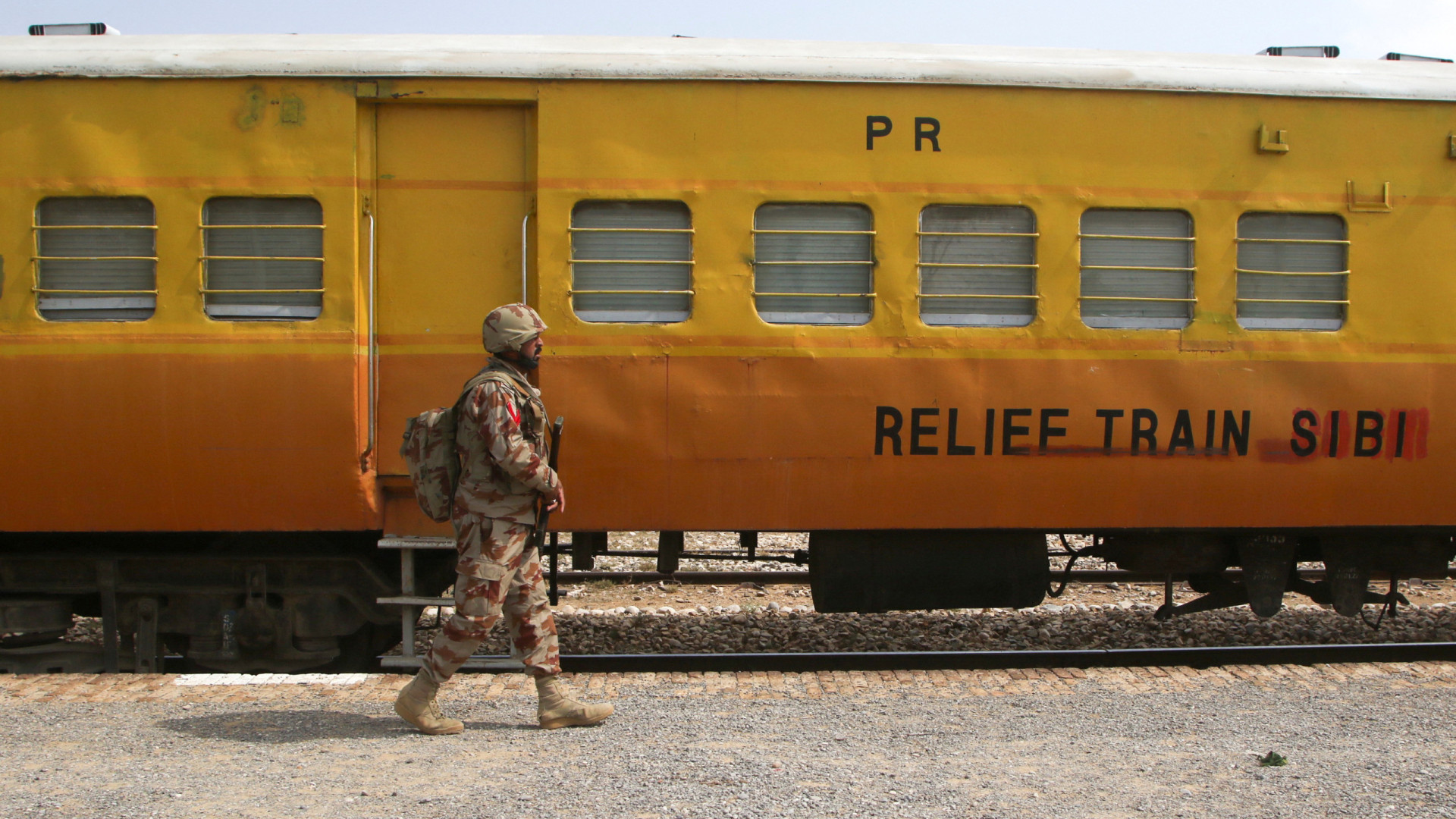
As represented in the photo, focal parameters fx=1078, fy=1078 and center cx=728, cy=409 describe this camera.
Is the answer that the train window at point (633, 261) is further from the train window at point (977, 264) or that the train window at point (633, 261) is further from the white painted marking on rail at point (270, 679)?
the white painted marking on rail at point (270, 679)

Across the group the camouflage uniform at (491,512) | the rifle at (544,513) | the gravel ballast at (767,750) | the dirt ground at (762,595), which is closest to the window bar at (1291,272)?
the gravel ballast at (767,750)

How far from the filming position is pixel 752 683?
5.39m

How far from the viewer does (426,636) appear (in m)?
7.00

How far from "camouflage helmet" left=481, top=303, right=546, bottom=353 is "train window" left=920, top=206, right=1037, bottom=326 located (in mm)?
2117

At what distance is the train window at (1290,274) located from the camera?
18.5 ft

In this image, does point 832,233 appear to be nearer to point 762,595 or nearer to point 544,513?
point 544,513

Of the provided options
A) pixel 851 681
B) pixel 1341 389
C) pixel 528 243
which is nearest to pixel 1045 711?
pixel 851 681

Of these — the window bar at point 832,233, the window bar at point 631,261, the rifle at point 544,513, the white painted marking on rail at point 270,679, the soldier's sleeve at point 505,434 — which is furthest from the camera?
the window bar at point 832,233

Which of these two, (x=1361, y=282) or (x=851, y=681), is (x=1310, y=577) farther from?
(x=851, y=681)

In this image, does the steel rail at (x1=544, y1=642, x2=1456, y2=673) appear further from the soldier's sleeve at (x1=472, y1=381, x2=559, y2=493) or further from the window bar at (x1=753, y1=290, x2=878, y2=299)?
the window bar at (x1=753, y1=290, x2=878, y2=299)

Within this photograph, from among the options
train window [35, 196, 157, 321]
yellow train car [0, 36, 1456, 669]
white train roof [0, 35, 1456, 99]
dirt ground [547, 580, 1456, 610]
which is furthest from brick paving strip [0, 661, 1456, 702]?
white train roof [0, 35, 1456, 99]

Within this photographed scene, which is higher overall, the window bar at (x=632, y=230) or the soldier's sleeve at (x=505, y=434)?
the window bar at (x=632, y=230)

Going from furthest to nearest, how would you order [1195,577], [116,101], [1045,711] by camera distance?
[1195,577] < [116,101] < [1045,711]

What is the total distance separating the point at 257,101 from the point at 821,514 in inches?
136
